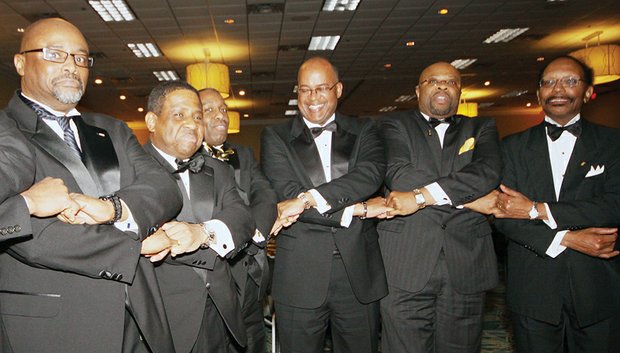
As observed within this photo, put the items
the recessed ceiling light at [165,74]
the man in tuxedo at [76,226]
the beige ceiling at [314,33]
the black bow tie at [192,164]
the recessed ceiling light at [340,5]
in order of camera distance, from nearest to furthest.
→ the man in tuxedo at [76,226]
the black bow tie at [192,164]
the recessed ceiling light at [340,5]
the beige ceiling at [314,33]
the recessed ceiling light at [165,74]

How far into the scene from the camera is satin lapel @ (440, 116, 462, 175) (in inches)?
113

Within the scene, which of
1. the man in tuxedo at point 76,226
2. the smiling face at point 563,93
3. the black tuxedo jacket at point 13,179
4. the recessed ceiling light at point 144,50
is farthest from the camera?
the recessed ceiling light at point 144,50

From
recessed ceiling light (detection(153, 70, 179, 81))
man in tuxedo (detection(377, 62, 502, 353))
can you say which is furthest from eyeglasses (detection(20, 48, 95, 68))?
recessed ceiling light (detection(153, 70, 179, 81))

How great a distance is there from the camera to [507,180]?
2.93 meters

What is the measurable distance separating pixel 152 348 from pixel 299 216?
3.63ft

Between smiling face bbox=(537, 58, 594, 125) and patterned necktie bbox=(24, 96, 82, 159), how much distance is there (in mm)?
2667

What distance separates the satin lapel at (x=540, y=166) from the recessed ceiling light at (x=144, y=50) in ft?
35.7

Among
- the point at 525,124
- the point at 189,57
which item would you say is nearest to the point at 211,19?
the point at 189,57

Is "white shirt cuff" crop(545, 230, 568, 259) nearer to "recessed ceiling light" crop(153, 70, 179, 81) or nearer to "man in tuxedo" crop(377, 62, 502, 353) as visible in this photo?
"man in tuxedo" crop(377, 62, 502, 353)

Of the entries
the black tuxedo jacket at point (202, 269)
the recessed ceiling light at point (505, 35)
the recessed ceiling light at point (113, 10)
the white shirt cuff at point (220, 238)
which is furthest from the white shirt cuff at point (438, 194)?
the recessed ceiling light at point (505, 35)

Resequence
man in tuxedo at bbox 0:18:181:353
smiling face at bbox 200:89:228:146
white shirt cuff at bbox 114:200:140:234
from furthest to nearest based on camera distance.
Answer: smiling face at bbox 200:89:228:146
white shirt cuff at bbox 114:200:140:234
man in tuxedo at bbox 0:18:181:353

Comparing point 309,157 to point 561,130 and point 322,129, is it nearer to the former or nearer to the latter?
point 322,129

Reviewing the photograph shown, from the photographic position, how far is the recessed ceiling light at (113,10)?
8.72 m

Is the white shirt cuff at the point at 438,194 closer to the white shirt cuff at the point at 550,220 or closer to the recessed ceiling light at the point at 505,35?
the white shirt cuff at the point at 550,220
